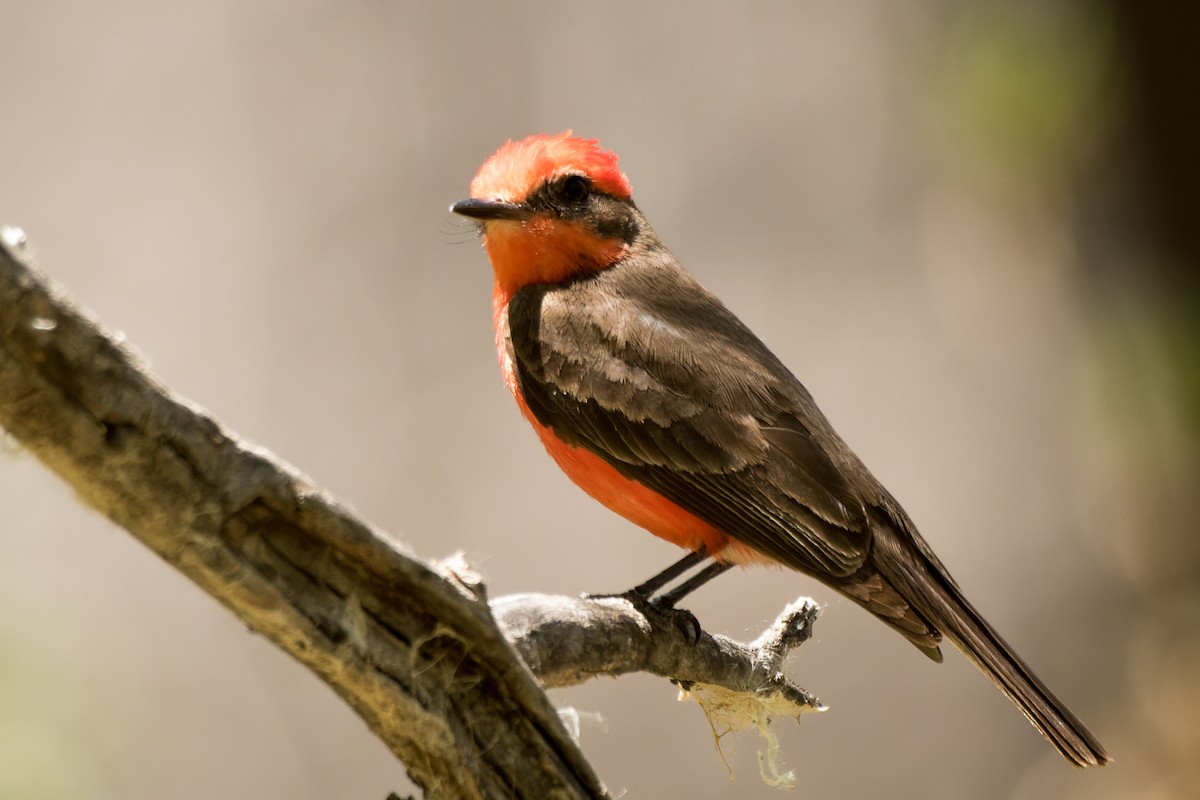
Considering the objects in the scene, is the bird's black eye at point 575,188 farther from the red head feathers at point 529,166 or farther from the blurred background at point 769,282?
the blurred background at point 769,282

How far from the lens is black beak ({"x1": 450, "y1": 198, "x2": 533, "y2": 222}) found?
3.55 meters

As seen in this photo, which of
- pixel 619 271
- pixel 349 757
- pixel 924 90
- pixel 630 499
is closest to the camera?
pixel 630 499

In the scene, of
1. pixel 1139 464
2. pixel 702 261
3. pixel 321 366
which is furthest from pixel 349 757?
pixel 1139 464

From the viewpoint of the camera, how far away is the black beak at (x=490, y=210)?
355 centimetres

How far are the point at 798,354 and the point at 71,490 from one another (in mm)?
4990

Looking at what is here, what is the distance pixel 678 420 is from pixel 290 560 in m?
1.76

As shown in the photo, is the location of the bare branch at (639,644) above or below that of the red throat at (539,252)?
below

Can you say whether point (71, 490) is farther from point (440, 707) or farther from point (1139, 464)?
point (1139, 464)

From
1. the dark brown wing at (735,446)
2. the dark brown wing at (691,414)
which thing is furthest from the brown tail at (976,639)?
the dark brown wing at (691,414)

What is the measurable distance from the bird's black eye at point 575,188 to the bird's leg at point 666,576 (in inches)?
42.4

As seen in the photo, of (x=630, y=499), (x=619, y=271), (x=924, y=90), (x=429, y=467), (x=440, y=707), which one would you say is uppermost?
(x=924, y=90)

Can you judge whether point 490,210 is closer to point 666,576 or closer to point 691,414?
point 691,414

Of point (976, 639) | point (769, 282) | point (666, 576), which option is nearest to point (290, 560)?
point (666, 576)

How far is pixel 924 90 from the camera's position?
665 cm
